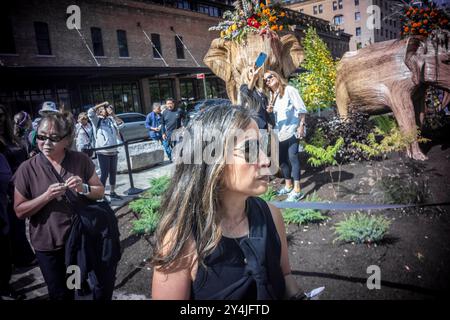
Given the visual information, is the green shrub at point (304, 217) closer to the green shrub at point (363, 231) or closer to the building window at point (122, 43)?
the green shrub at point (363, 231)

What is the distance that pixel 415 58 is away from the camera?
5395mm

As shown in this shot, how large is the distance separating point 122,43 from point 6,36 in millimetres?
7613

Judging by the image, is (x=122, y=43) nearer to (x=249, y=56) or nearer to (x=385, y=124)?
(x=249, y=56)

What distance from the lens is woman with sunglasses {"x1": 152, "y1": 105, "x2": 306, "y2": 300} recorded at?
126cm

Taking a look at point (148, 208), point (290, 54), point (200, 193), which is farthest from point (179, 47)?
point (200, 193)

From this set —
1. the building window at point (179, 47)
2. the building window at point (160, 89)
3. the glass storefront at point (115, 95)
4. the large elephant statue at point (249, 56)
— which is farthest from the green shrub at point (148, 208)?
the building window at point (179, 47)

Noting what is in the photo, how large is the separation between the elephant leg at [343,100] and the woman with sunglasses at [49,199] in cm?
595

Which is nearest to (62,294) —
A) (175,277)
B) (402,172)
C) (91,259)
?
(91,259)

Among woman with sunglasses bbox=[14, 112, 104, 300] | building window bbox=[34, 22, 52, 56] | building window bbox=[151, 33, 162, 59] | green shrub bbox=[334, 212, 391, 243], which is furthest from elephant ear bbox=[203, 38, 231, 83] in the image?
building window bbox=[151, 33, 162, 59]

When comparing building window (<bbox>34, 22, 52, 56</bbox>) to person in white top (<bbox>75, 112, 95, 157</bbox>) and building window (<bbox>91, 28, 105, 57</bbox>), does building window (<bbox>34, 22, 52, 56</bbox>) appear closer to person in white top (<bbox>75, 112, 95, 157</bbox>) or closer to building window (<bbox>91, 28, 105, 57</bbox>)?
building window (<bbox>91, 28, 105, 57</bbox>)

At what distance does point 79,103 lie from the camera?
20.4 m
